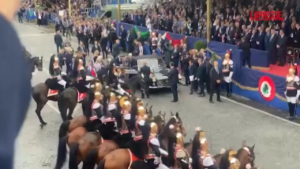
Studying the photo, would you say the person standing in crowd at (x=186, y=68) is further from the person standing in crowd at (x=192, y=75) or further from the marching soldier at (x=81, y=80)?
the marching soldier at (x=81, y=80)

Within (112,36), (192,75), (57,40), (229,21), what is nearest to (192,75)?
(192,75)

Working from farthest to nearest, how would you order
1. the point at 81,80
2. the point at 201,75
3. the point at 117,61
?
1. the point at 117,61
2. the point at 201,75
3. the point at 81,80

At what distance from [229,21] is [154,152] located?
42.1ft

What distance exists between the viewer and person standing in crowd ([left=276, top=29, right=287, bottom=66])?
53.1 ft

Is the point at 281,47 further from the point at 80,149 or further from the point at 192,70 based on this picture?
the point at 80,149

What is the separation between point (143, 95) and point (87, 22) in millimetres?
11341

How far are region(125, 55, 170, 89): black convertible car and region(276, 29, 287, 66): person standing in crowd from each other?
12.8 feet

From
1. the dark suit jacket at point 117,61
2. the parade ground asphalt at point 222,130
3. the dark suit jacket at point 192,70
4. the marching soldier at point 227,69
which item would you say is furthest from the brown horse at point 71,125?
the dark suit jacket at point 117,61

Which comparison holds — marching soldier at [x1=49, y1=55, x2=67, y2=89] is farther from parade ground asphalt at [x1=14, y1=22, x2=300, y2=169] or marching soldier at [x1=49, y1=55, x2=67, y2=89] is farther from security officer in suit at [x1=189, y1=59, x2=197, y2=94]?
security officer in suit at [x1=189, y1=59, x2=197, y2=94]

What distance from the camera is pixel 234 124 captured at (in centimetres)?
1230

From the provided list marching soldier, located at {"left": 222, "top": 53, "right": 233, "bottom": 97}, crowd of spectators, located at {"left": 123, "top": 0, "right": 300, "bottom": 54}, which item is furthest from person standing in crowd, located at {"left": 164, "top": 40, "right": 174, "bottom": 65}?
marching soldier, located at {"left": 222, "top": 53, "right": 233, "bottom": 97}

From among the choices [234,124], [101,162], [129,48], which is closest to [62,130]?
[101,162]

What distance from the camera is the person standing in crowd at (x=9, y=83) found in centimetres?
69

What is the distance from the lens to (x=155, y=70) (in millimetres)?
16703
